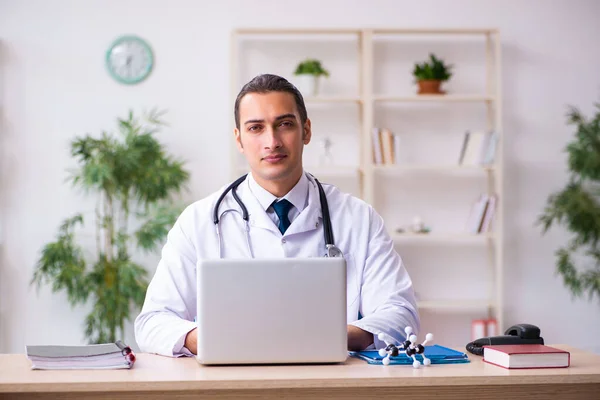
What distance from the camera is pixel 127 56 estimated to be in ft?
16.2

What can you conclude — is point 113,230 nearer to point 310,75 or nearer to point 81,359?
point 310,75

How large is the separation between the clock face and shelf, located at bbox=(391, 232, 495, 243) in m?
1.85

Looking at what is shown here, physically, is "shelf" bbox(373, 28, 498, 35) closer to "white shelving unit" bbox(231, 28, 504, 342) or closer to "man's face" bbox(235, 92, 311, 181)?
"white shelving unit" bbox(231, 28, 504, 342)

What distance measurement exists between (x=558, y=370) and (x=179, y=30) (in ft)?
12.4

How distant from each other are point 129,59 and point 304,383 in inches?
147

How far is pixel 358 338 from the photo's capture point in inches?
78.8

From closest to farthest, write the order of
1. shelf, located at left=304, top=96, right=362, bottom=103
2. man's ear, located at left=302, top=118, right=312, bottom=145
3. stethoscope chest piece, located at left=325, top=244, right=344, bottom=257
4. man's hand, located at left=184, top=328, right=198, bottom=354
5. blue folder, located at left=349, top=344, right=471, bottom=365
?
1. blue folder, located at left=349, top=344, right=471, bottom=365
2. man's hand, located at left=184, top=328, right=198, bottom=354
3. stethoscope chest piece, located at left=325, top=244, right=344, bottom=257
4. man's ear, located at left=302, top=118, right=312, bottom=145
5. shelf, located at left=304, top=96, right=362, bottom=103

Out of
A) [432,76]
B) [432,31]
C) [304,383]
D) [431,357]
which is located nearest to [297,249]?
[431,357]

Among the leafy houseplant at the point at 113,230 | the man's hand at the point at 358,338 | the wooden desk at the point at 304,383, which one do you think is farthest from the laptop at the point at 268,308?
the leafy houseplant at the point at 113,230

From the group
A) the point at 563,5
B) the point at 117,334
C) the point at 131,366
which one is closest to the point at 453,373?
the point at 131,366

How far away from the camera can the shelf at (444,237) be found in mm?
4773

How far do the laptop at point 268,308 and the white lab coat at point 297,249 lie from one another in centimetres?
47

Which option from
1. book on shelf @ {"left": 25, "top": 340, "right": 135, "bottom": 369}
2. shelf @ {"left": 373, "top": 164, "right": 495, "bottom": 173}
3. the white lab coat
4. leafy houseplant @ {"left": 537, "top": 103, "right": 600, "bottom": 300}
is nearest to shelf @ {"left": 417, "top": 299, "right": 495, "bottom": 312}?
leafy houseplant @ {"left": 537, "top": 103, "right": 600, "bottom": 300}

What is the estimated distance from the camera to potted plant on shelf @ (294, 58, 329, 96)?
479 centimetres
